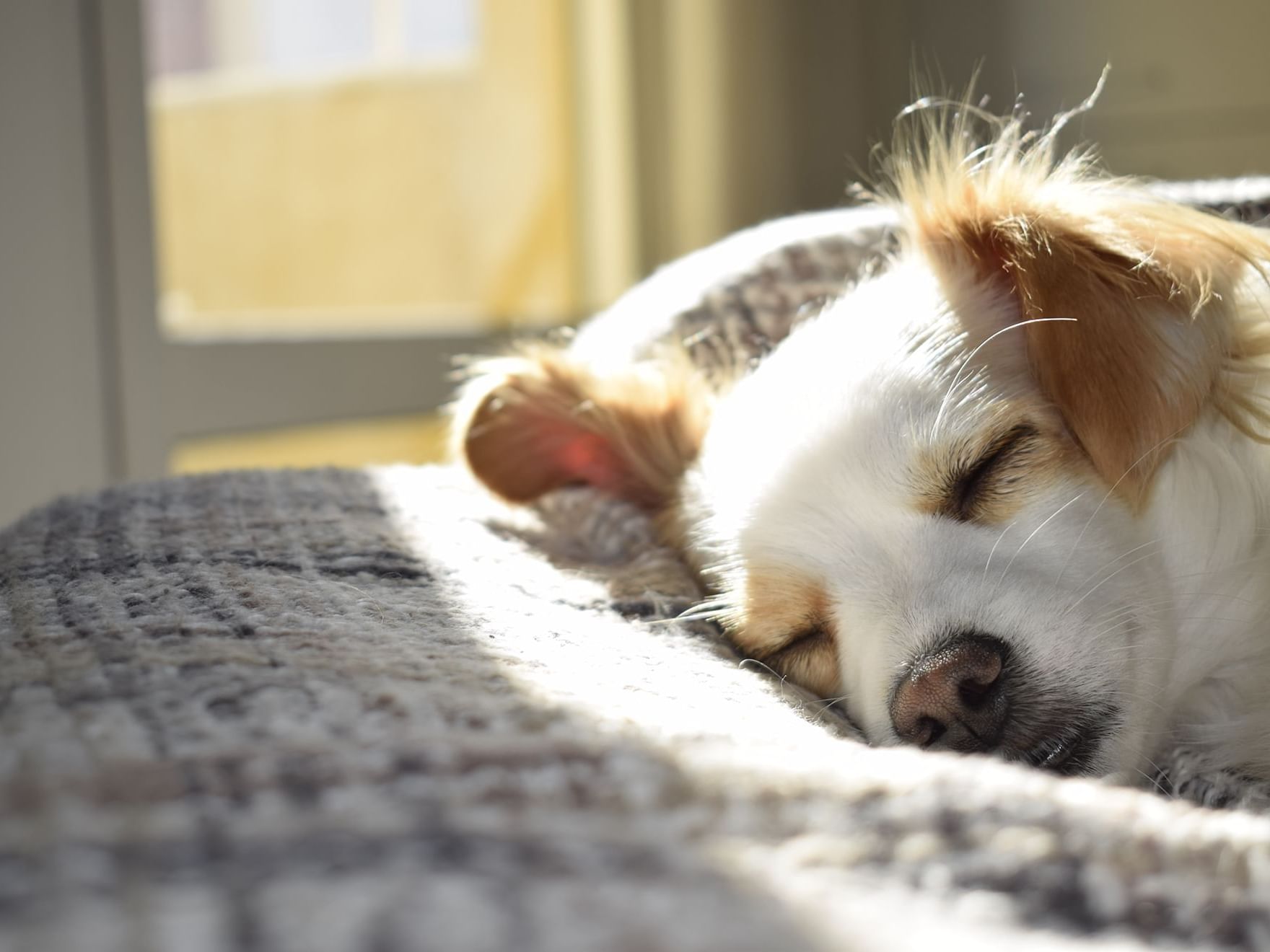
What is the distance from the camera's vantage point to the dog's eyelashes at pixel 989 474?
43.1 inches

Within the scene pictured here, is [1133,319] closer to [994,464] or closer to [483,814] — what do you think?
[994,464]

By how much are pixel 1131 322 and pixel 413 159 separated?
2919 millimetres

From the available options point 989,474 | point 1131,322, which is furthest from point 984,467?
point 1131,322

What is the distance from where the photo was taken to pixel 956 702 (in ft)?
3.16

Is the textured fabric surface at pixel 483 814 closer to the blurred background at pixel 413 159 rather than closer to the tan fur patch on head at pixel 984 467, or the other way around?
the tan fur patch on head at pixel 984 467

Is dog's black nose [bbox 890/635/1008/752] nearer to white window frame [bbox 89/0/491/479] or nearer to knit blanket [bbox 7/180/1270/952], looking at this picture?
knit blanket [bbox 7/180/1270/952]

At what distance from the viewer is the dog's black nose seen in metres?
0.96

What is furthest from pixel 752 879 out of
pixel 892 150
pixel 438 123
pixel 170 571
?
pixel 438 123

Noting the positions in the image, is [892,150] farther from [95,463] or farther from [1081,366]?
[95,463]

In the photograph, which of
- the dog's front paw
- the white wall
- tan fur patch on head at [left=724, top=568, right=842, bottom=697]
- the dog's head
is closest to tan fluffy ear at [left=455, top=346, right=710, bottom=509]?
the dog's head

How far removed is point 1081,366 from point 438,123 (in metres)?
2.95

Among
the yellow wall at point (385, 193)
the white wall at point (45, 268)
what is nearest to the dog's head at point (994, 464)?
the white wall at point (45, 268)

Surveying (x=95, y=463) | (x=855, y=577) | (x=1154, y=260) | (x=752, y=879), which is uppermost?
(x=1154, y=260)

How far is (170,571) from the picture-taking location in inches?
35.0
